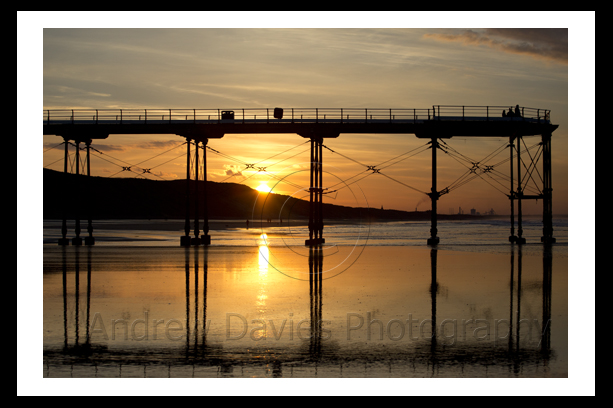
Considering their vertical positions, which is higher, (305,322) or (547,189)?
(547,189)

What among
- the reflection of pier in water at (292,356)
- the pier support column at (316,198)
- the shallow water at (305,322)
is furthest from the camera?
the pier support column at (316,198)

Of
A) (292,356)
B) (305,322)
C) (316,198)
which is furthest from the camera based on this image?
(316,198)

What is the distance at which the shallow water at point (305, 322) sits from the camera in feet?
37.5

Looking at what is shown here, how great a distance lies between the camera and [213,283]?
22312mm

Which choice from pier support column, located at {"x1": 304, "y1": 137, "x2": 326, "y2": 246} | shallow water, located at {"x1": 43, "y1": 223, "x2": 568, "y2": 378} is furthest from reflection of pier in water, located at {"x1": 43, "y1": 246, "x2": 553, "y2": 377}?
pier support column, located at {"x1": 304, "y1": 137, "x2": 326, "y2": 246}

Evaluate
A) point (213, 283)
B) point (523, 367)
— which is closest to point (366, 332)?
point (523, 367)

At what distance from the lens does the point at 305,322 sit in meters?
15.1

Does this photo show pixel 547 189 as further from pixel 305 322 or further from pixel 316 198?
pixel 305 322

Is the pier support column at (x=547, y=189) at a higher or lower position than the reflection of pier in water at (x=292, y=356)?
higher

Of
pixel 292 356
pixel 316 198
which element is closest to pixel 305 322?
pixel 292 356

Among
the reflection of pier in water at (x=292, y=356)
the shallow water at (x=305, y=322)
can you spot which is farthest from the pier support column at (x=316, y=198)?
the reflection of pier in water at (x=292, y=356)

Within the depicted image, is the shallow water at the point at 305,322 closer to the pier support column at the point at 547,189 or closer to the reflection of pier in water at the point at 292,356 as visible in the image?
the reflection of pier in water at the point at 292,356

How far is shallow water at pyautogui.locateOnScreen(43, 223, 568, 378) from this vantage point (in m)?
11.4
